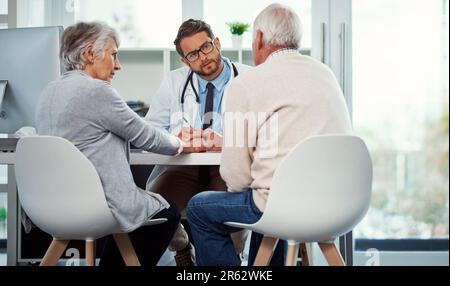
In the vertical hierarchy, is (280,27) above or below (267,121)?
above

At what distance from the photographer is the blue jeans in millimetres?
1765

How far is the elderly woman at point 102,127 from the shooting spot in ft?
5.73

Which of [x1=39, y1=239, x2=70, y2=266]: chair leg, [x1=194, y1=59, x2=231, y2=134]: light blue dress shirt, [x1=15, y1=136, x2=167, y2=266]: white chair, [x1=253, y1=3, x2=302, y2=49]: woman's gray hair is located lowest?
[x1=39, y1=239, x2=70, y2=266]: chair leg

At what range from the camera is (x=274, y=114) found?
1702 mm

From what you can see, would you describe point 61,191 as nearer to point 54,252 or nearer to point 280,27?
point 54,252

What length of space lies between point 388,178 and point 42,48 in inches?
123

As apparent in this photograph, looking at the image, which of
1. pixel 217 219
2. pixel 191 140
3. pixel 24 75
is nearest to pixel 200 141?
pixel 191 140

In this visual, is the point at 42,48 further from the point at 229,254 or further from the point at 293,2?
the point at 293,2

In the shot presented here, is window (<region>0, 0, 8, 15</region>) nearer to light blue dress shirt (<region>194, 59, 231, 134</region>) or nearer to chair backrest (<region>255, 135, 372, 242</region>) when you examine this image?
light blue dress shirt (<region>194, 59, 231, 134</region>)

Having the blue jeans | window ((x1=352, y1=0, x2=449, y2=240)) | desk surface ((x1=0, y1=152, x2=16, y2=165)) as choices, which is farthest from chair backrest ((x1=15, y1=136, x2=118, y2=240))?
window ((x1=352, y1=0, x2=449, y2=240))

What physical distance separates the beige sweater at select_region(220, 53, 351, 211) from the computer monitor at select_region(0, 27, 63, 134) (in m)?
0.67

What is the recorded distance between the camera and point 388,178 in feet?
15.4

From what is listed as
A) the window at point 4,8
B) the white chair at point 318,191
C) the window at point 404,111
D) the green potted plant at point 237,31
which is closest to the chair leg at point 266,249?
the white chair at point 318,191

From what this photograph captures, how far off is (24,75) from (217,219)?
2.53ft
